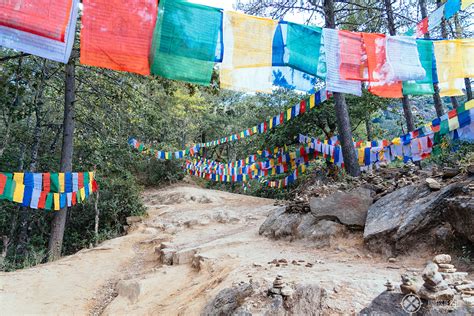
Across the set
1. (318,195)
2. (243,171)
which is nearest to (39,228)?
(243,171)

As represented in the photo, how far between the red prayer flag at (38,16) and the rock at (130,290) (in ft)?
12.1

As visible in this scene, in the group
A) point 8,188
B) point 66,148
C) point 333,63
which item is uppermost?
point 333,63

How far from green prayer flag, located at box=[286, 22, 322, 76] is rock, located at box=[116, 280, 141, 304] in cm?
421

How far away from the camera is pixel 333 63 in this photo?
5.17 metres

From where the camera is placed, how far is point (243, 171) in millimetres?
15445

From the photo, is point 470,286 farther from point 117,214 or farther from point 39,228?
point 39,228

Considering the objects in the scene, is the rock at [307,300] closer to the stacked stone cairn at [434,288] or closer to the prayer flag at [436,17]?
the stacked stone cairn at [434,288]

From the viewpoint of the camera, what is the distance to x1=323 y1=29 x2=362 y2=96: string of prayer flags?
5168 mm

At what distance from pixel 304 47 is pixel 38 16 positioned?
3611 mm

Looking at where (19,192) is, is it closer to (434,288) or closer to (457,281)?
(434,288)

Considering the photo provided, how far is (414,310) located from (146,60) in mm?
3907

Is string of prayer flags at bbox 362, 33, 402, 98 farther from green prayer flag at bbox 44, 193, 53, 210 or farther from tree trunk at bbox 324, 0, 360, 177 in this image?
green prayer flag at bbox 44, 193, 53, 210

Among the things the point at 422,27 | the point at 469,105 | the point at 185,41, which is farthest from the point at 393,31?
the point at 185,41

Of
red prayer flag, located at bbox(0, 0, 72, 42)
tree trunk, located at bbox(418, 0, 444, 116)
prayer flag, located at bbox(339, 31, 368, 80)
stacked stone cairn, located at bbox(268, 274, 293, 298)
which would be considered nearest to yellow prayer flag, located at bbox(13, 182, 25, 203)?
red prayer flag, located at bbox(0, 0, 72, 42)
